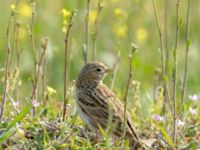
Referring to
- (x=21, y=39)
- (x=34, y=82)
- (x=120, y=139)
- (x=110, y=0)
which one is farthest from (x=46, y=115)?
(x=110, y=0)

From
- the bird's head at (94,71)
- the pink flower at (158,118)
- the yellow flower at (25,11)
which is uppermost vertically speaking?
the yellow flower at (25,11)

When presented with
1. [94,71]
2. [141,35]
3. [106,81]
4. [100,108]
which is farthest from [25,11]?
[100,108]

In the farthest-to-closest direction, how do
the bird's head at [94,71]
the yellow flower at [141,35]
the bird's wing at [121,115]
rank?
the yellow flower at [141,35], the bird's head at [94,71], the bird's wing at [121,115]

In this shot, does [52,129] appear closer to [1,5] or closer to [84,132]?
[84,132]

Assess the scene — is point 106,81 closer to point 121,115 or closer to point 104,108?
point 104,108

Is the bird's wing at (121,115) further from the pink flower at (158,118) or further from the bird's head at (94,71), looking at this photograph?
the bird's head at (94,71)

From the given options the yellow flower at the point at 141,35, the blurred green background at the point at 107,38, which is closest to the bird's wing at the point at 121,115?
the blurred green background at the point at 107,38

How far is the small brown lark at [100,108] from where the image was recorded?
310 inches

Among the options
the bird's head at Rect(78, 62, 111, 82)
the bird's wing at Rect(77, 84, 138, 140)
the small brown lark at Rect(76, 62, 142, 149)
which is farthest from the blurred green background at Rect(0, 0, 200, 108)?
the bird's wing at Rect(77, 84, 138, 140)

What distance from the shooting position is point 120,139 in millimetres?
7527

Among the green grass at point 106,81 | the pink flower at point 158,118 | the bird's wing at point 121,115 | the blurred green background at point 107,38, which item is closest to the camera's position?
the green grass at point 106,81

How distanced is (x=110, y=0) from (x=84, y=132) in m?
7.37

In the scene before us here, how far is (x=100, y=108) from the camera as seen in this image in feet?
27.3

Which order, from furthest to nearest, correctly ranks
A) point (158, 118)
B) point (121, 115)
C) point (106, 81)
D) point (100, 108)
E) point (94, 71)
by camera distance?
point (106, 81) → point (94, 71) → point (158, 118) → point (100, 108) → point (121, 115)
